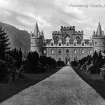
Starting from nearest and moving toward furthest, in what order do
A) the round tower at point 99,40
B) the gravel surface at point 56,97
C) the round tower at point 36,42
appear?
the gravel surface at point 56,97 < the round tower at point 99,40 < the round tower at point 36,42

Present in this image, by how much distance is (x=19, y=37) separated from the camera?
18050 cm

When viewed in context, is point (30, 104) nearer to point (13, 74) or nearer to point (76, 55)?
point (13, 74)

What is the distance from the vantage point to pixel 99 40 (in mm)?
92250

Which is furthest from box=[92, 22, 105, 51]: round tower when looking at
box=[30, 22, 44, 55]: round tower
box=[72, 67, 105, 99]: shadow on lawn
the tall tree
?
box=[72, 67, 105, 99]: shadow on lawn

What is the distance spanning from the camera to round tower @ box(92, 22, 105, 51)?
9138cm

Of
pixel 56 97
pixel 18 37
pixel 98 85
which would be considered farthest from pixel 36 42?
pixel 18 37

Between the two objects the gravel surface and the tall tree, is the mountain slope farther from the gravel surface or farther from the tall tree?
the gravel surface

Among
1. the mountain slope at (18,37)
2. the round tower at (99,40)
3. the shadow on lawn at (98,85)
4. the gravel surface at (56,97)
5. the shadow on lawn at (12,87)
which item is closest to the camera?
the gravel surface at (56,97)

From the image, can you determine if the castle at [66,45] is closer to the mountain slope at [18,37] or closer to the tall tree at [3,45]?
the tall tree at [3,45]

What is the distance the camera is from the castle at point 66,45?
93625 millimetres

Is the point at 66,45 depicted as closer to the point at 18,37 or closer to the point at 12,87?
the point at 12,87

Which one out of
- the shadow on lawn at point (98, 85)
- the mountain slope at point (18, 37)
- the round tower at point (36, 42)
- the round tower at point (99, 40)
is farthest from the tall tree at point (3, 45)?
the mountain slope at point (18, 37)

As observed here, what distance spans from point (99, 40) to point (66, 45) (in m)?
15.1

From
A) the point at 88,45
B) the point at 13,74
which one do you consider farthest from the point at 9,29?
the point at 13,74
